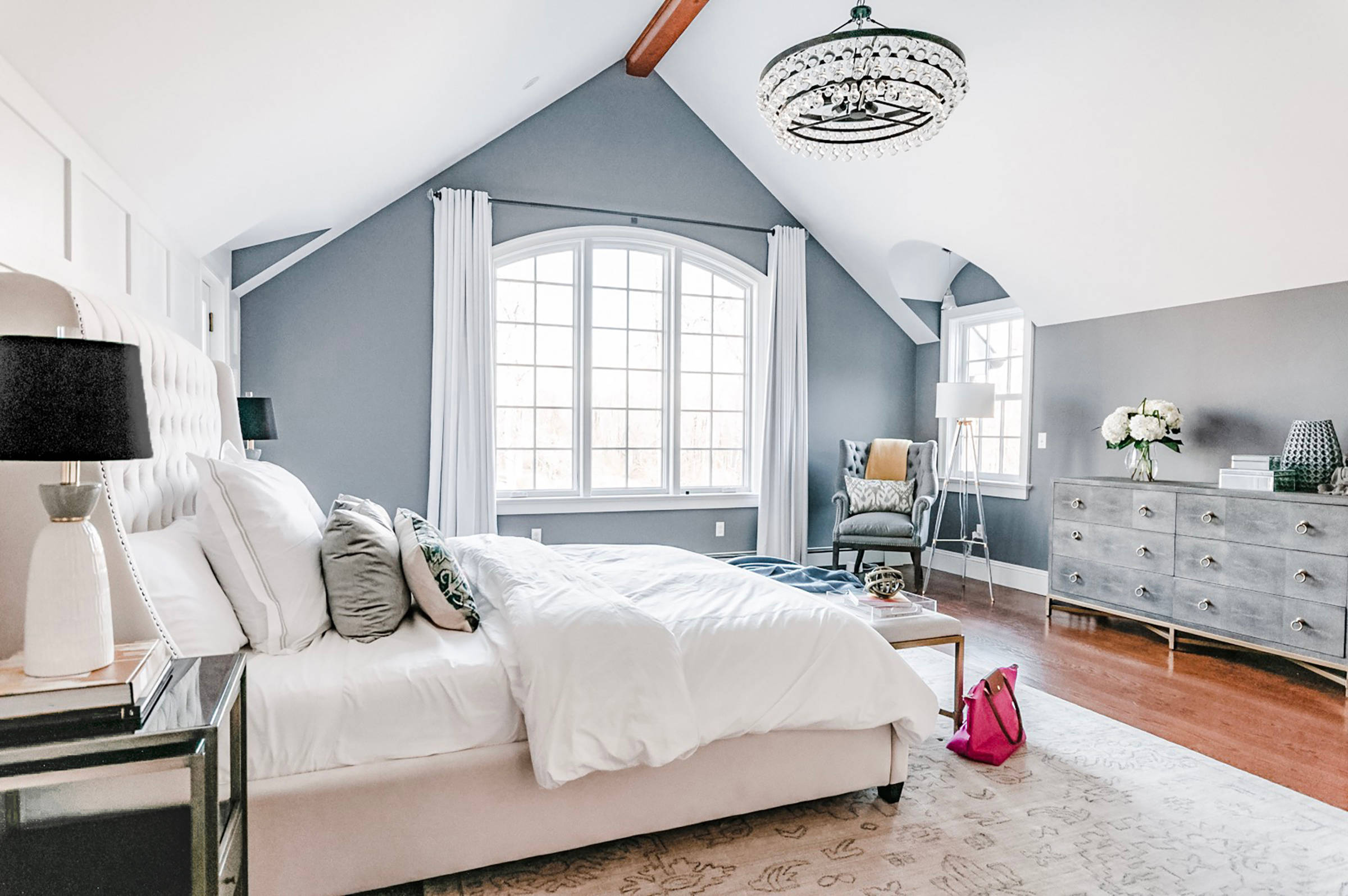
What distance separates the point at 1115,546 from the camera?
14.3 feet

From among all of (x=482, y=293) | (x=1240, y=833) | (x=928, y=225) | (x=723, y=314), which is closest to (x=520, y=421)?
(x=482, y=293)

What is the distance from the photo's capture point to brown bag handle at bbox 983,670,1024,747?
2.67 metres

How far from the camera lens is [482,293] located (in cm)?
509

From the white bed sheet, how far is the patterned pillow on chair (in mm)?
4020

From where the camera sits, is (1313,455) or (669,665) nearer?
(669,665)

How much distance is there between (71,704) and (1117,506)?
4649 mm

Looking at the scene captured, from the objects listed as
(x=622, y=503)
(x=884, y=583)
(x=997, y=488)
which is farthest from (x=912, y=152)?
(x=884, y=583)

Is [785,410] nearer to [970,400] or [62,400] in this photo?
[970,400]

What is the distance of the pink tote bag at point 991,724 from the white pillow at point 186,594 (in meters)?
2.27

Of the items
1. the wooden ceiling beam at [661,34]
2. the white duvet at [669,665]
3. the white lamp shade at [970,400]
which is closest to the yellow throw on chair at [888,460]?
the white lamp shade at [970,400]

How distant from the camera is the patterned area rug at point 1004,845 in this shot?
193 cm

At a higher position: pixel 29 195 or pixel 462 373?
pixel 29 195

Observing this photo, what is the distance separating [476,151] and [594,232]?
3.04 feet

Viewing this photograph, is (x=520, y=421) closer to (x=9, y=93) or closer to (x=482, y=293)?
(x=482, y=293)
